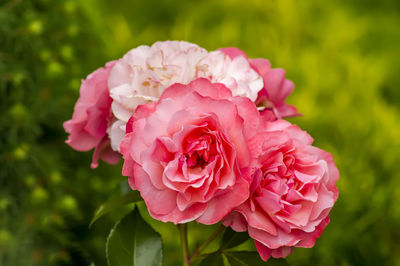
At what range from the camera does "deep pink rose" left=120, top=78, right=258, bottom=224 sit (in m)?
0.31

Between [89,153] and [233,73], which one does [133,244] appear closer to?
[233,73]

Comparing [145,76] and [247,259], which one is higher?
[145,76]

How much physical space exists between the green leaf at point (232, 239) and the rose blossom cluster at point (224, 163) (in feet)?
0.18

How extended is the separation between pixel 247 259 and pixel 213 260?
3 centimetres

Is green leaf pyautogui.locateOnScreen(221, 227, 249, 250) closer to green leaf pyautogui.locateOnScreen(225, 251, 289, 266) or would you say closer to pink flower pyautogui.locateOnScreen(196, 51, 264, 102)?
green leaf pyautogui.locateOnScreen(225, 251, 289, 266)

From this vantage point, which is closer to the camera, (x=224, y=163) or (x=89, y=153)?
(x=224, y=163)

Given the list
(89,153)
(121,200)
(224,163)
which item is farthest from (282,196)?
(89,153)

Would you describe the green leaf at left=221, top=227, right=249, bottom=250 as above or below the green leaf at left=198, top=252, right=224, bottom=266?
above

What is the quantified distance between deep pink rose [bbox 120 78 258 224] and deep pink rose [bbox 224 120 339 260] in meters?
0.02

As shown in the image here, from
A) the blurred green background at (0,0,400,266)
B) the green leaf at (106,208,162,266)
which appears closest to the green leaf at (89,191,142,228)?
the green leaf at (106,208,162,266)

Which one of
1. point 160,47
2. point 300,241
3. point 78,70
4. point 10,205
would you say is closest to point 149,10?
point 78,70

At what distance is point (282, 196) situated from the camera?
12.8 inches

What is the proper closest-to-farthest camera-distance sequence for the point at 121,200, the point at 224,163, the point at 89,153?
the point at 224,163, the point at 121,200, the point at 89,153

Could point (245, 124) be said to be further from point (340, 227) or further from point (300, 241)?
point (340, 227)
